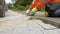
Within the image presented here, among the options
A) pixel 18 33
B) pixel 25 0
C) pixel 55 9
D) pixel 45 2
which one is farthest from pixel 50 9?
pixel 25 0

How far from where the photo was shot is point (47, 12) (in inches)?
563

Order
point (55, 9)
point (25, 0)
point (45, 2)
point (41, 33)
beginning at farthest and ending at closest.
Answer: point (25, 0) < point (45, 2) < point (55, 9) < point (41, 33)

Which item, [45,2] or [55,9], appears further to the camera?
[45,2]

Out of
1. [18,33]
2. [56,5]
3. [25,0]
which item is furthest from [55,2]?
[25,0]

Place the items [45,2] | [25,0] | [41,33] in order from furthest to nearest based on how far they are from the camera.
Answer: [25,0] → [45,2] → [41,33]

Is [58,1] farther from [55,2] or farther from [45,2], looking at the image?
[45,2]

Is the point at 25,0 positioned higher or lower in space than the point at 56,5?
lower

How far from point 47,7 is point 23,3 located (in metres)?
42.5

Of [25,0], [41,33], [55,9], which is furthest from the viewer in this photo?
[25,0]

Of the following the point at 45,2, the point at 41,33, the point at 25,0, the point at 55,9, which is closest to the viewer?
the point at 41,33

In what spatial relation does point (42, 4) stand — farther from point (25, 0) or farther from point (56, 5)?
point (25, 0)

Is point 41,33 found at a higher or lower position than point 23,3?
higher

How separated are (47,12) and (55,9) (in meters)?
0.93

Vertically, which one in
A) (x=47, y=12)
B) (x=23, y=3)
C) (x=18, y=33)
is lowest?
(x=23, y=3)
